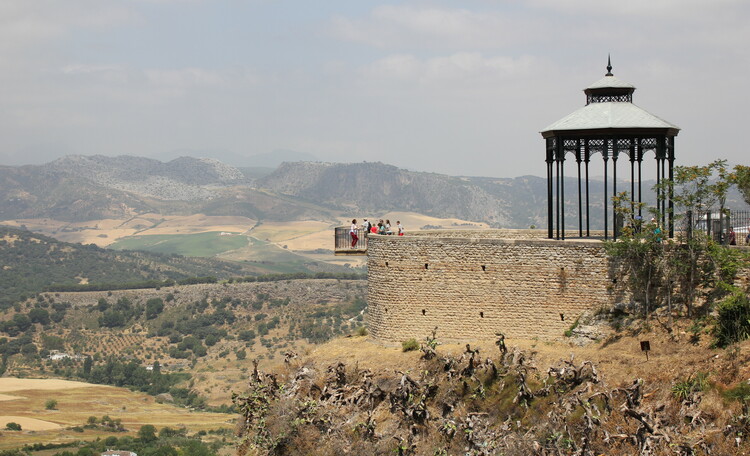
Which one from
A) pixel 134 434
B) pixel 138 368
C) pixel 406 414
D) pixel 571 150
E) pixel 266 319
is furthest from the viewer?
pixel 266 319

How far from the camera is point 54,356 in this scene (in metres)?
128

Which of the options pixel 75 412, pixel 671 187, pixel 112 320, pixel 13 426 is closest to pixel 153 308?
pixel 112 320

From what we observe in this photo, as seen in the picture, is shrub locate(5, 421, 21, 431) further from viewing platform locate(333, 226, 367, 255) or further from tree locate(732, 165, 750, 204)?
tree locate(732, 165, 750, 204)

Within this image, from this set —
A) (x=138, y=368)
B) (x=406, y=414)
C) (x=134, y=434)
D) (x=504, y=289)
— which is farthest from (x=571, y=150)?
(x=138, y=368)

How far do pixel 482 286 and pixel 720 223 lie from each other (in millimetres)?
7299

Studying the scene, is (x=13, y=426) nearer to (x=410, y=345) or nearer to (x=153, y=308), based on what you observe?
(x=153, y=308)

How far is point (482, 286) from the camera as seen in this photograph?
27.3 meters

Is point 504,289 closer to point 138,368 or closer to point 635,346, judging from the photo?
point 635,346

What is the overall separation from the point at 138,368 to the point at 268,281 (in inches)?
1904

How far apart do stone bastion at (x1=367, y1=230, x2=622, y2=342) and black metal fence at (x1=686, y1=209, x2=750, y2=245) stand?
270 cm

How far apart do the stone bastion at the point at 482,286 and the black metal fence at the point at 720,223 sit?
2.70 metres

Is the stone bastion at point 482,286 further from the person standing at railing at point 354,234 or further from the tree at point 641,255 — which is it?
the person standing at railing at point 354,234

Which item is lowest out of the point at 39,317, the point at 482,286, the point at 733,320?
the point at 39,317

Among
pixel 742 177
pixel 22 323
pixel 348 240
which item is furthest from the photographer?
pixel 22 323
